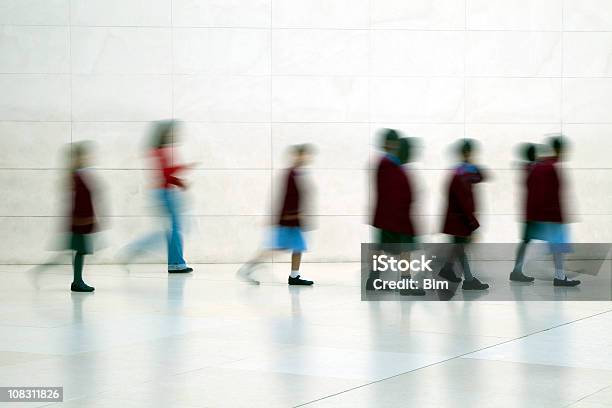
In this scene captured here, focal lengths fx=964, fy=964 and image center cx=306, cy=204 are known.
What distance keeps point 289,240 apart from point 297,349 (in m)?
4.72

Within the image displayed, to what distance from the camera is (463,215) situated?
1209 cm

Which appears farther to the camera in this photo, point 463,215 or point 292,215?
point 292,215

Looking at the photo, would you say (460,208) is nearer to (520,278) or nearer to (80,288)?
(520,278)

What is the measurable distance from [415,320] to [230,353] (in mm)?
2530

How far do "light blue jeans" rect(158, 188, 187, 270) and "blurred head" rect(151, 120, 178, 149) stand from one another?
657 mm

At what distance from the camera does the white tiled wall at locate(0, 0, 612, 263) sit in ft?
51.6

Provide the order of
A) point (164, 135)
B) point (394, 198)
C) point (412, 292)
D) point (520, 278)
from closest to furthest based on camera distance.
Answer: point (394, 198), point (412, 292), point (520, 278), point (164, 135)

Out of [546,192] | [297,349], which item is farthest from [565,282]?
[297,349]

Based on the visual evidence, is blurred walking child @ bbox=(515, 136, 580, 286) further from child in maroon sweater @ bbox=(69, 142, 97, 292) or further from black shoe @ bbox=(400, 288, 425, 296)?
child in maroon sweater @ bbox=(69, 142, 97, 292)

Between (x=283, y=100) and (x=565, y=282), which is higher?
(x=283, y=100)

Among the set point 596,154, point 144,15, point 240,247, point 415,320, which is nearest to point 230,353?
point 415,320

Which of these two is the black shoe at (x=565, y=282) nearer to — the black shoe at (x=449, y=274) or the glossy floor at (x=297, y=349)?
the black shoe at (x=449, y=274)

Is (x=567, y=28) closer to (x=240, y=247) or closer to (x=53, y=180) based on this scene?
(x=240, y=247)

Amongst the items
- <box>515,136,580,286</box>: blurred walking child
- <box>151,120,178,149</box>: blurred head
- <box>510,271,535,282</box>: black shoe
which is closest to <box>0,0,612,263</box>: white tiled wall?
<box>151,120,178,149</box>: blurred head
